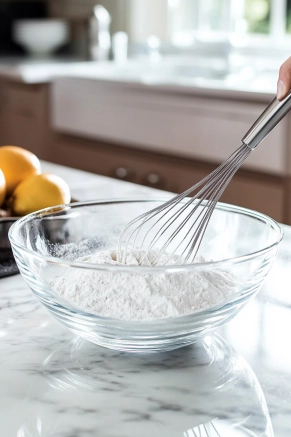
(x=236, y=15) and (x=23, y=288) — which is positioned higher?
(x=236, y=15)

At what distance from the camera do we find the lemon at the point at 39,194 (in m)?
0.81

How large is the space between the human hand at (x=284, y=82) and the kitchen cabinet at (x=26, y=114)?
1967 mm

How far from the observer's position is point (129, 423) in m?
0.43

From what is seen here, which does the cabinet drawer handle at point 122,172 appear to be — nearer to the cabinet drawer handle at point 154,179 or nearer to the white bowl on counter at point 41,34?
the cabinet drawer handle at point 154,179

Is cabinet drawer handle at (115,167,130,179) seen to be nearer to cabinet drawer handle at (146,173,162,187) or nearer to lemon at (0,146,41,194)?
cabinet drawer handle at (146,173,162,187)

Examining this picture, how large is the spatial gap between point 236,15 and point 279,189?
1.09m

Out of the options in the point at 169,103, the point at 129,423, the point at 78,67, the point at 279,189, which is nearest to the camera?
the point at 129,423

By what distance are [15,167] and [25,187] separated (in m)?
0.07

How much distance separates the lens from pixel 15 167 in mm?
878

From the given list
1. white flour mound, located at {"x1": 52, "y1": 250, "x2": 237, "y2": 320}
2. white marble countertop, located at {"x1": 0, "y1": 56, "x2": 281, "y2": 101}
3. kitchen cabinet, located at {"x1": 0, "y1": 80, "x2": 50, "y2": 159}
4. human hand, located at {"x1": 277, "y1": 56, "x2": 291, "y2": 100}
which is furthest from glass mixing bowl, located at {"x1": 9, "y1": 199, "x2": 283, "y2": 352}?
kitchen cabinet, located at {"x1": 0, "y1": 80, "x2": 50, "y2": 159}

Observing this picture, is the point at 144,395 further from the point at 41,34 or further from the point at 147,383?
the point at 41,34

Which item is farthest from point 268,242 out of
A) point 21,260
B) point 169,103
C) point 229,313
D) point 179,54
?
point 179,54

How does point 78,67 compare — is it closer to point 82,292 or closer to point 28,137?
point 28,137

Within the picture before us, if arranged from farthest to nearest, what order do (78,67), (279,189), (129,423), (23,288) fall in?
(78,67)
(279,189)
(23,288)
(129,423)
